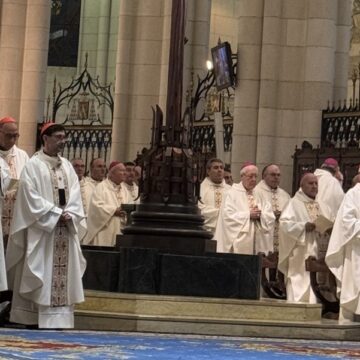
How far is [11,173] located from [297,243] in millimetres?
4031

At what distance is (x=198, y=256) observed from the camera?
12773 millimetres

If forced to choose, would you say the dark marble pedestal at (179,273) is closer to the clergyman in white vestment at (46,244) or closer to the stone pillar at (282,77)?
the clergyman in white vestment at (46,244)

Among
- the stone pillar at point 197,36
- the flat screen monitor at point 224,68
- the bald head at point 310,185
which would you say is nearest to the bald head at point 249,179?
the bald head at point 310,185

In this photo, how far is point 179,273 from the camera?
12.7 metres

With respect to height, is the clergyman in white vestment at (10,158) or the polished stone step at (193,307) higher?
the clergyman in white vestment at (10,158)

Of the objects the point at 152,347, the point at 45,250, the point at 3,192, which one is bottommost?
the point at 152,347

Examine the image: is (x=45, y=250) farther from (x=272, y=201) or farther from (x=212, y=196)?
(x=212, y=196)

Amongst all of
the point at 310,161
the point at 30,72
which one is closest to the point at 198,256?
the point at 310,161

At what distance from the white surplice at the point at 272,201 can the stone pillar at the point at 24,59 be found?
10.6 metres

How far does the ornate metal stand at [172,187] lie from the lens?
514 inches

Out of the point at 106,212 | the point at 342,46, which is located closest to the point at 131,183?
the point at 106,212

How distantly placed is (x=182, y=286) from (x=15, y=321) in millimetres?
1667

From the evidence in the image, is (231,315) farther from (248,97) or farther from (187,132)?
(248,97)

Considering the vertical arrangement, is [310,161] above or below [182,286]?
above
